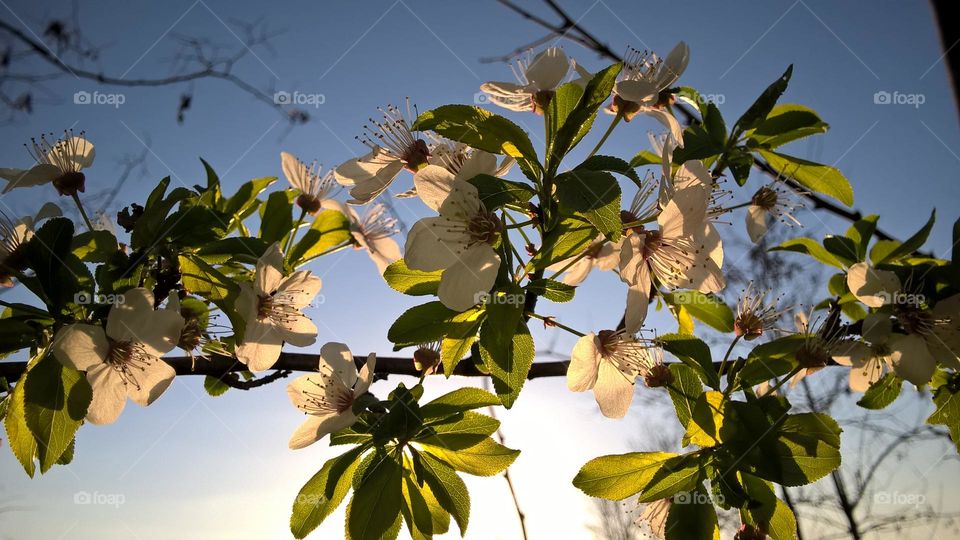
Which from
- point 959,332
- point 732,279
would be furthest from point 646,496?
point 732,279

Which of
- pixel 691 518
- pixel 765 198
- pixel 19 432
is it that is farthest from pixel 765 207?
pixel 19 432

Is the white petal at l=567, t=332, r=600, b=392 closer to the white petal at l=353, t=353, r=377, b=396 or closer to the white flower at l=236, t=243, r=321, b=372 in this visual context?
the white petal at l=353, t=353, r=377, b=396

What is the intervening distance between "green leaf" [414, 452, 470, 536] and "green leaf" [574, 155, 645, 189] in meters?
0.60

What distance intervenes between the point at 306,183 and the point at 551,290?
2.77 feet

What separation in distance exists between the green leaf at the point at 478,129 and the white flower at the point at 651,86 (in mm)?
195

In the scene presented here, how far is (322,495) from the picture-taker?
1175mm

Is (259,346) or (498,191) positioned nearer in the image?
(498,191)

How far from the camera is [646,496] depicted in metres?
1.11

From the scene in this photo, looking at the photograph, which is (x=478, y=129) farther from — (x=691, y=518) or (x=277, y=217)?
(x=691, y=518)

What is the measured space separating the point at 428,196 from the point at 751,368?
728 millimetres

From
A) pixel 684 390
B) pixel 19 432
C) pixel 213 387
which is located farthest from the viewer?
pixel 213 387

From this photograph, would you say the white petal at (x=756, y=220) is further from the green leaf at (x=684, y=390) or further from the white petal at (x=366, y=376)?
the white petal at (x=366, y=376)

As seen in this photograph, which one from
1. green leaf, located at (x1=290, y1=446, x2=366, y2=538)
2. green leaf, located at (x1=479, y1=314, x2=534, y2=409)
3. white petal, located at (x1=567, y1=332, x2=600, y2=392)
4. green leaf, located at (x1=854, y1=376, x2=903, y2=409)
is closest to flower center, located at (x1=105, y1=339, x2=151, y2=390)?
green leaf, located at (x1=290, y1=446, x2=366, y2=538)

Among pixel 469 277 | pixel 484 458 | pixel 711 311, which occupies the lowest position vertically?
pixel 484 458
